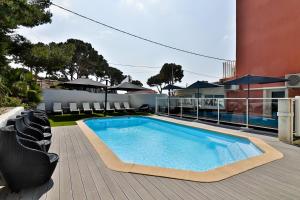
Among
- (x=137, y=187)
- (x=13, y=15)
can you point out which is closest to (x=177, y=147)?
(x=137, y=187)

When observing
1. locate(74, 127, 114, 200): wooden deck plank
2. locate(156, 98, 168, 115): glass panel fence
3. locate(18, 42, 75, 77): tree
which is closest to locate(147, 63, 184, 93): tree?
locate(156, 98, 168, 115): glass panel fence

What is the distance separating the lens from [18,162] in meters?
2.89

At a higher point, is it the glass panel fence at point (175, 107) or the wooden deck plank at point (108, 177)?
the glass panel fence at point (175, 107)

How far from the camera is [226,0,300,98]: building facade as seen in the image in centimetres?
1113

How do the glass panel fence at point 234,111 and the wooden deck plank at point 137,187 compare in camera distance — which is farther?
the glass panel fence at point 234,111

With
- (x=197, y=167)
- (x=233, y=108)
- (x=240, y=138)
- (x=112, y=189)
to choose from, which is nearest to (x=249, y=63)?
(x=233, y=108)

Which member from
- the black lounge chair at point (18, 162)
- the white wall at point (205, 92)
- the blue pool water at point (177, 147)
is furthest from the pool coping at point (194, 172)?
the white wall at point (205, 92)

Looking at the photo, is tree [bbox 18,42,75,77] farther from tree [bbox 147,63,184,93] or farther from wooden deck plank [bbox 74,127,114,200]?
tree [bbox 147,63,184,93]

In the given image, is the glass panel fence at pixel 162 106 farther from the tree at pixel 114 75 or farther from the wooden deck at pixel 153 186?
the tree at pixel 114 75

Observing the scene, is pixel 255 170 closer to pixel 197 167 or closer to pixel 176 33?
pixel 197 167

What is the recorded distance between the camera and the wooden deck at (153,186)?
3031mm

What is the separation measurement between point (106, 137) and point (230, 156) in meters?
5.17

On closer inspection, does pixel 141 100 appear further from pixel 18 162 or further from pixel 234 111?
pixel 18 162

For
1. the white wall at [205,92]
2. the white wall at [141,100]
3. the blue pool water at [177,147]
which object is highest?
the white wall at [205,92]
